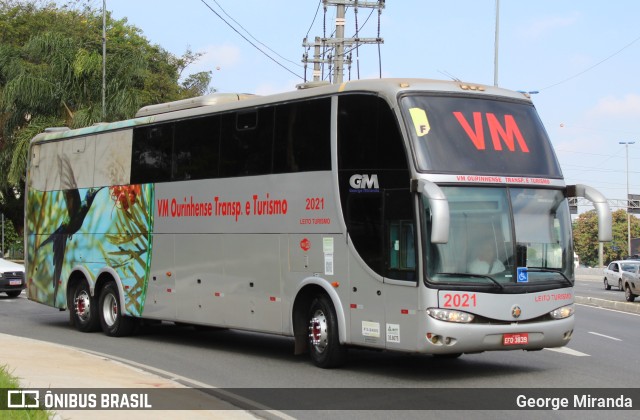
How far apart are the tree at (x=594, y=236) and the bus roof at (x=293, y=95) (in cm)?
12364

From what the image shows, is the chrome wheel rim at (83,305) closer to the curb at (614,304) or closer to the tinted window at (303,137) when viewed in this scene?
the tinted window at (303,137)

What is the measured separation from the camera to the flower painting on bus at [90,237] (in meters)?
18.7

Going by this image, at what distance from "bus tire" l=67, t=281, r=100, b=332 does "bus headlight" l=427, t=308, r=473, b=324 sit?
934 cm

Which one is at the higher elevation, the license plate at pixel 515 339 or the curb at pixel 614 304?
the license plate at pixel 515 339

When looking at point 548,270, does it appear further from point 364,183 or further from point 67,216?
point 67,216

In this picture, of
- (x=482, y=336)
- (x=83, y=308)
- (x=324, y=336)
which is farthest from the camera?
(x=83, y=308)

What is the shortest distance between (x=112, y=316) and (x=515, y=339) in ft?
30.5

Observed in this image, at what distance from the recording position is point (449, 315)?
1255cm

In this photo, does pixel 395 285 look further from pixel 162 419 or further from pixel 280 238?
pixel 162 419

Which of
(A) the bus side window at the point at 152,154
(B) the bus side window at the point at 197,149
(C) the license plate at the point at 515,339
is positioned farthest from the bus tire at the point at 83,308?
(C) the license plate at the point at 515,339

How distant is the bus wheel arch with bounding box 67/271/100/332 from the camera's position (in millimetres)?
19953

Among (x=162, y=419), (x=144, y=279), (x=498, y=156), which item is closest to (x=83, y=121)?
(x=144, y=279)

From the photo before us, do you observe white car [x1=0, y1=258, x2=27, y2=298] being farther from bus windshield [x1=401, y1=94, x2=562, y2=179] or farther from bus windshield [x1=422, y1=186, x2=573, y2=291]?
bus windshield [x1=422, y1=186, x2=573, y2=291]

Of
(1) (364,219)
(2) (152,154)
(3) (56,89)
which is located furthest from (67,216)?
(3) (56,89)
